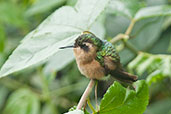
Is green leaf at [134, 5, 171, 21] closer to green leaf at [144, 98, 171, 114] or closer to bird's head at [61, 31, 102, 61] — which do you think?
bird's head at [61, 31, 102, 61]

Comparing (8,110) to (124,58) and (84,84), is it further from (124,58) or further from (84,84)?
(124,58)

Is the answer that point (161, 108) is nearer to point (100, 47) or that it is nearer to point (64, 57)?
point (64, 57)

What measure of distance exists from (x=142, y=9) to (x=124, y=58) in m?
0.57

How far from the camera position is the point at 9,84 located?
2484mm

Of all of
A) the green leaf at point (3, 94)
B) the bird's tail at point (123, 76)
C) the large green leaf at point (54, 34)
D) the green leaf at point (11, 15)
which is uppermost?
the green leaf at point (11, 15)

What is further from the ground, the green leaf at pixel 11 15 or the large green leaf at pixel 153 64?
the green leaf at pixel 11 15

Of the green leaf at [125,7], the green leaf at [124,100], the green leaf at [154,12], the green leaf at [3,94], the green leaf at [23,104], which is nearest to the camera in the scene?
the green leaf at [124,100]

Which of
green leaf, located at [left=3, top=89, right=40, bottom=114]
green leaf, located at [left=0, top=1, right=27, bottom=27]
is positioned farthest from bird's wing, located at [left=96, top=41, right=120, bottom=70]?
green leaf, located at [left=0, top=1, right=27, bottom=27]

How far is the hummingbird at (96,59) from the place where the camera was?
78 cm

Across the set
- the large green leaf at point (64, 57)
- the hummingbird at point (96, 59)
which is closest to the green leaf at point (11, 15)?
the large green leaf at point (64, 57)

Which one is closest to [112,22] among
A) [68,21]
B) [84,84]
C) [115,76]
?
[84,84]

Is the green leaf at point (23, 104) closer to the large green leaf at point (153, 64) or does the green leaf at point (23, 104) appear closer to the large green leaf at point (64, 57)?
the large green leaf at point (64, 57)

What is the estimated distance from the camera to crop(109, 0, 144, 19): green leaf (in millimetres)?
1405

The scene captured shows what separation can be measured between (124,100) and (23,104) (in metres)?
1.44
